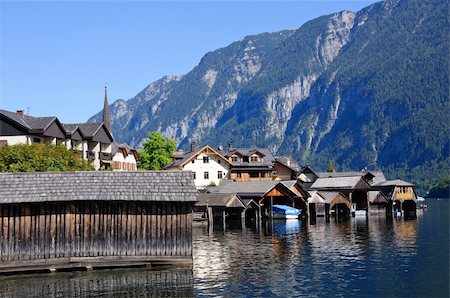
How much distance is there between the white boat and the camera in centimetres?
8913

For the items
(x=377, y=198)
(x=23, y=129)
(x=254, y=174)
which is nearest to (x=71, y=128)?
(x=23, y=129)

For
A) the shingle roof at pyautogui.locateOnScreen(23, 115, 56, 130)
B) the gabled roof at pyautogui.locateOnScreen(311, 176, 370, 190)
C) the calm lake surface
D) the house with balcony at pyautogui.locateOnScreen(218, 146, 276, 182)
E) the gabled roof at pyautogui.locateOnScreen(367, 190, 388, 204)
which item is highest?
the shingle roof at pyautogui.locateOnScreen(23, 115, 56, 130)

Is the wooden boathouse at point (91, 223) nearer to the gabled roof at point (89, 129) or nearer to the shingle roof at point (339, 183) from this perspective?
the gabled roof at point (89, 129)

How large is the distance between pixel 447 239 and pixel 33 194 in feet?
137

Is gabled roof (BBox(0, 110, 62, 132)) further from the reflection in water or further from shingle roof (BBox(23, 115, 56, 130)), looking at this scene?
the reflection in water

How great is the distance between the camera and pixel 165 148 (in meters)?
123

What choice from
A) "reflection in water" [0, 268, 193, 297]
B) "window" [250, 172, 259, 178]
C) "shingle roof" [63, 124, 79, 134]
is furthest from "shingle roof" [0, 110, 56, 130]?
"window" [250, 172, 259, 178]

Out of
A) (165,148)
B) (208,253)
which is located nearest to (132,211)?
(208,253)

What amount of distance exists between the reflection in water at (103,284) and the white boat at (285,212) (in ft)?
181

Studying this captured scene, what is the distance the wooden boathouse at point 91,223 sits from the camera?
34688mm

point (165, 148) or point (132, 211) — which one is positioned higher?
point (165, 148)

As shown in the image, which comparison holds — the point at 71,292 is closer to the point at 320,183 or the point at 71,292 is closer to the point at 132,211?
the point at 132,211

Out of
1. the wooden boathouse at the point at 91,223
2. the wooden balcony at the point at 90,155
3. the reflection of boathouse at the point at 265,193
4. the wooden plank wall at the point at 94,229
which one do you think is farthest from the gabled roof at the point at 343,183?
the wooden boathouse at the point at 91,223

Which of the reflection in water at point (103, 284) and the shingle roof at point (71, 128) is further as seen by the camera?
the shingle roof at point (71, 128)
